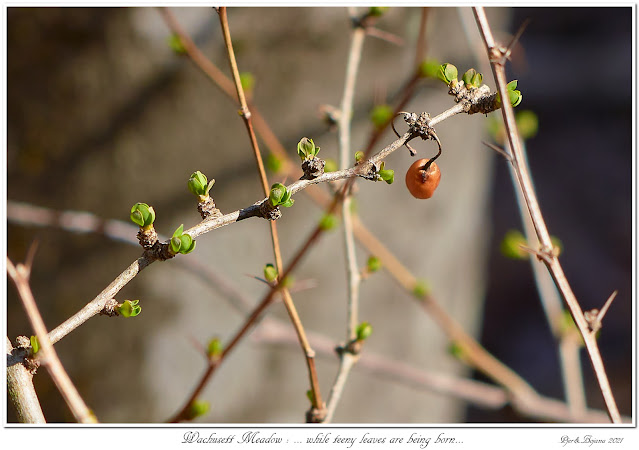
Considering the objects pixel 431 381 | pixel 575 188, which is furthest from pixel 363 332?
pixel 575 188

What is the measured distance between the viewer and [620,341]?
151 centimetres

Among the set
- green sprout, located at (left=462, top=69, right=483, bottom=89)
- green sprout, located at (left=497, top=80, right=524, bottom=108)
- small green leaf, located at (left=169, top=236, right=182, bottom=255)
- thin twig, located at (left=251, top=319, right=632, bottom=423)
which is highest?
green sprout, located at (left=462, top=69, right=483, bottom=89)

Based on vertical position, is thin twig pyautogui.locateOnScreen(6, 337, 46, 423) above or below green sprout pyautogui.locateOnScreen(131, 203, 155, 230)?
below

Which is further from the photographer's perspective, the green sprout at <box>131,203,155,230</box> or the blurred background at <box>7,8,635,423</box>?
the blurred background at <box>7,8,635,423</box>

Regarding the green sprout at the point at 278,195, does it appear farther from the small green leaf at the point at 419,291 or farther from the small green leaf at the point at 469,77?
the small green leaf at the point at 419,291

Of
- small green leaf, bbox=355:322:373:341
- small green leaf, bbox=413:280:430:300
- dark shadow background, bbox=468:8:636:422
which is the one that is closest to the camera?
small green leaf, bbox=355:322:373:341

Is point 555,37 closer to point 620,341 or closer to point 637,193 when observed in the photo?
point 620,341

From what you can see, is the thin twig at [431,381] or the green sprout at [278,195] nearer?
the green sprout at [278,195]

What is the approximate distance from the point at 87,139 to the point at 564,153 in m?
1.81

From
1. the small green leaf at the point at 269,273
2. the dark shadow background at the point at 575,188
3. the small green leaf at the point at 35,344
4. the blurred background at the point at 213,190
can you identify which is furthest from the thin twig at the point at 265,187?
the dark shadow background at the point at 575,188

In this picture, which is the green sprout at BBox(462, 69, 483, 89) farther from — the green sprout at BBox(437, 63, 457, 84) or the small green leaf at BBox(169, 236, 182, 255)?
the small green leaf at BBox(169, 236, 182, 255)

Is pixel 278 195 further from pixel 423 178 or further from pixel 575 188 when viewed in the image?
pixel 575 188

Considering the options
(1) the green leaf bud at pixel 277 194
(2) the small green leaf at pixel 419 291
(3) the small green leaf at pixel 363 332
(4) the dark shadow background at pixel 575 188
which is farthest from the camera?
(4) the dark shadow background at pixel 575 188

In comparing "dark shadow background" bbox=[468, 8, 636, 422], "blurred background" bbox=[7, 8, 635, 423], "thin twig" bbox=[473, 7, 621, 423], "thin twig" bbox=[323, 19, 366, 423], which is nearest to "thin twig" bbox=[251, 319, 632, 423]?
"blurred background" bbox=[7, 8, 635, 423]
